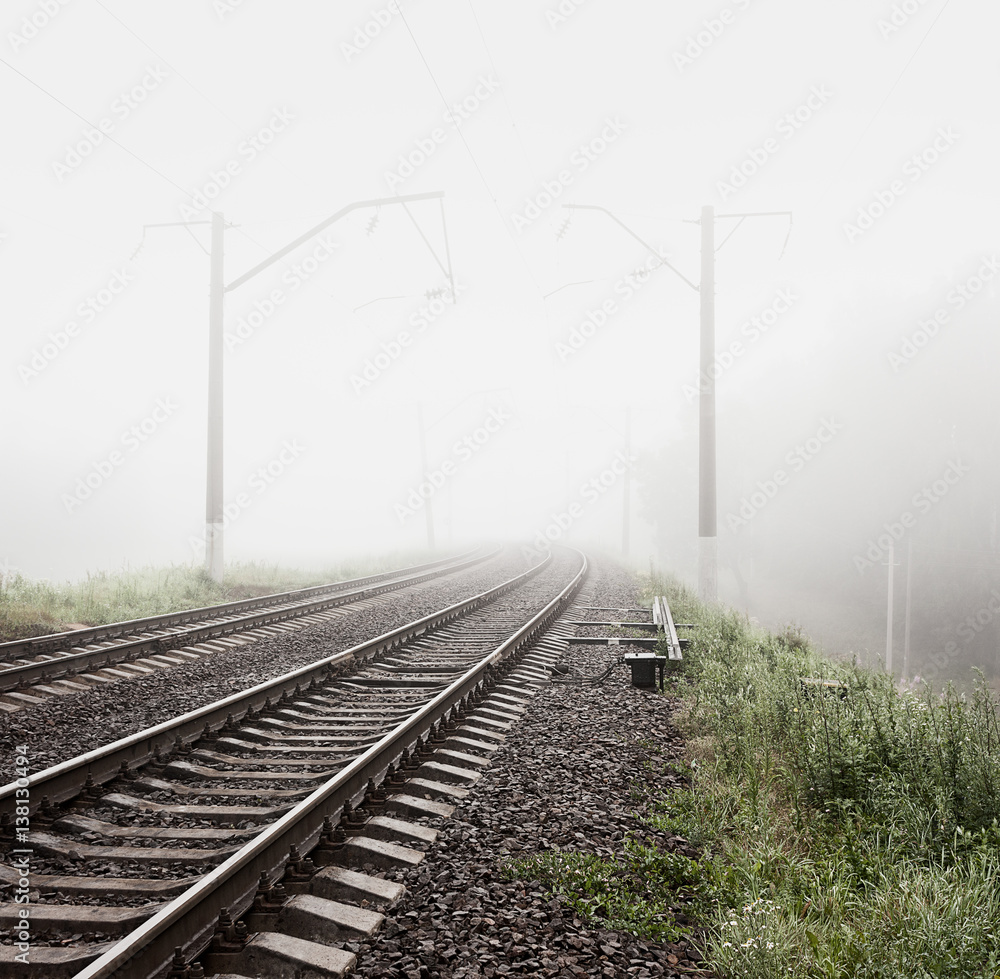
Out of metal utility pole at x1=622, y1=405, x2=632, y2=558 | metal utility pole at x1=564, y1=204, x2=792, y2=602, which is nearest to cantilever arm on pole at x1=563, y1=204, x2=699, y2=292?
metal utility pole at x1=564, y1=204, x2=792, y2=602

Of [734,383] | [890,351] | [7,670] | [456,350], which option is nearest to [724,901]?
[7,670]

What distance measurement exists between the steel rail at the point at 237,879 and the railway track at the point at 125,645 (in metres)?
3.78

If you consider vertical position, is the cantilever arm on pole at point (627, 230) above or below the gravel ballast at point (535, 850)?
above

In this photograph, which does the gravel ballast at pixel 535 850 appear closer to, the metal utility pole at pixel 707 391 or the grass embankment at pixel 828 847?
the grass embankment at pixel 828 847

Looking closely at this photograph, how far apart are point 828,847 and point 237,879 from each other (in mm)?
3108

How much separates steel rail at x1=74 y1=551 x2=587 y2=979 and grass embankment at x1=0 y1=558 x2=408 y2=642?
7041 millimetres

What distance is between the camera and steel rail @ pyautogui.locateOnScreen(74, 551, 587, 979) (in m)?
2.65

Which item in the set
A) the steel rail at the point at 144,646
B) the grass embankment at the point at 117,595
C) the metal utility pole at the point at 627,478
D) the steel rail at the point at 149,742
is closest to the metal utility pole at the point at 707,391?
the steel rail at the point at 144,646

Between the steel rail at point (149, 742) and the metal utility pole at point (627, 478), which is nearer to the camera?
the steel rail at point (149, 742)

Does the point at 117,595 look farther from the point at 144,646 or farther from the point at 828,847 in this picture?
the point at 828,847

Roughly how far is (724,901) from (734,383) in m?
49.9

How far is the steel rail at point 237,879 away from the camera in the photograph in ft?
8.68

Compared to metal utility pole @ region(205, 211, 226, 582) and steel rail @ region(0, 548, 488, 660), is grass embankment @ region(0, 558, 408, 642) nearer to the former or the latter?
steel rail @ region(0, 548, 488, 660)

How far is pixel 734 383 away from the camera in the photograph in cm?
4994
